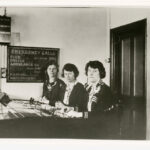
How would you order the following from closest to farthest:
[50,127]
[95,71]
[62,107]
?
[50,127] → [62,107] → [95,71]

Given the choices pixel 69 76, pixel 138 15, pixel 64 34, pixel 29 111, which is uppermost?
pixel 138 15

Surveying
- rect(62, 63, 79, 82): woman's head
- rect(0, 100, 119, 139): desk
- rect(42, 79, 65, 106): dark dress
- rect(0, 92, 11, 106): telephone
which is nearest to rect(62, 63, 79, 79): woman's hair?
rect(62, 63, 79, 82): woman's head

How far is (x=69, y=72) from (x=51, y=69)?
6.2 inches

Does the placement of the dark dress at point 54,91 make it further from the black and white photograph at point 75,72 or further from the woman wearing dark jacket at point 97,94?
the woman wearing dark jacket at point 97,94

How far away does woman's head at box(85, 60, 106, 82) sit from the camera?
2.53 m

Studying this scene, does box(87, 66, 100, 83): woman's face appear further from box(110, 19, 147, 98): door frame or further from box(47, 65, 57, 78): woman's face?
box(47, 65, 57, 78): woman's face

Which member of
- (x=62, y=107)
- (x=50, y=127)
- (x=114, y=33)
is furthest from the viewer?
(x=114, y=33)

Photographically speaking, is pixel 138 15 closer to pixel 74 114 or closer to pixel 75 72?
pixel 75 72

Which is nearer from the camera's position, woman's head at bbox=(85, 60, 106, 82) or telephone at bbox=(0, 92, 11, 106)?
telephone at bbox=(0, 92, 11, 106)

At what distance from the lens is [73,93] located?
252cm

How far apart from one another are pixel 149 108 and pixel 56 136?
2.28ft

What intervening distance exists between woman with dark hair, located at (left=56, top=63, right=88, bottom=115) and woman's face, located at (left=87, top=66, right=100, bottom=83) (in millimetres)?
91

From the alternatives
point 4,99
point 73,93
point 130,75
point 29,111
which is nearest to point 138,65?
point 130,75
